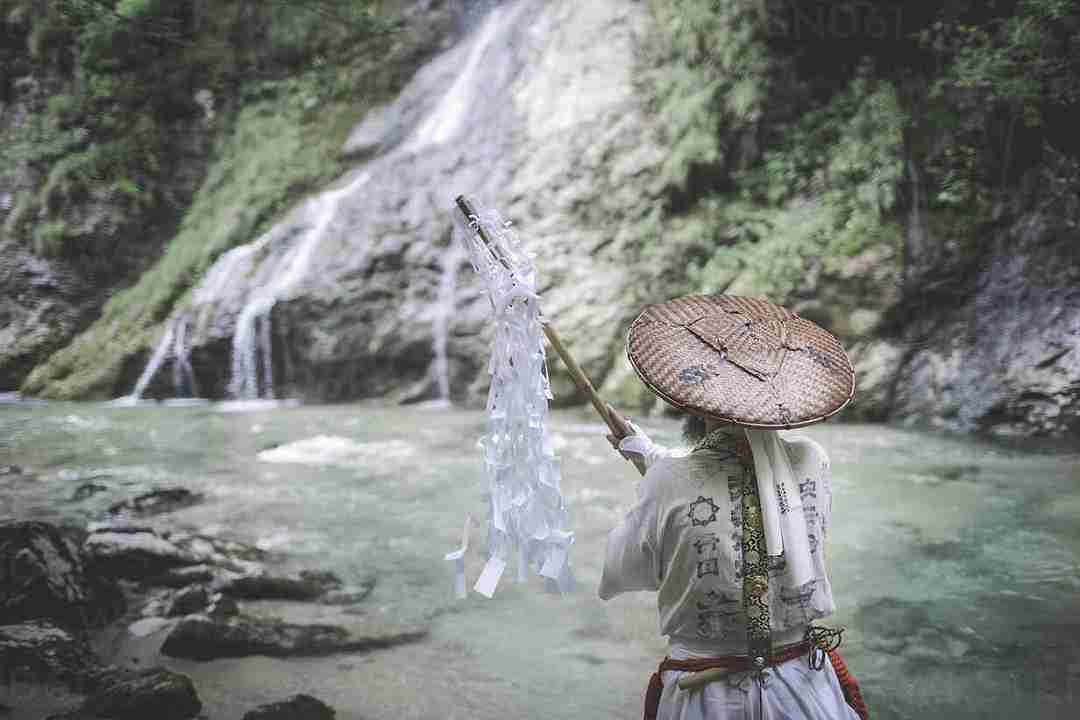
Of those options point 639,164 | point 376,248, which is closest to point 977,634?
point 639,164

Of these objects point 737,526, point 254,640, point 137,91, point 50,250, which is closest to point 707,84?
point 254,640

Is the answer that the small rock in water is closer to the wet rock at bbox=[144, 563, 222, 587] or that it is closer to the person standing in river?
the wet rock at bbox=[144, 563, 222, 587]

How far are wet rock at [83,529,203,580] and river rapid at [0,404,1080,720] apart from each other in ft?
1.96

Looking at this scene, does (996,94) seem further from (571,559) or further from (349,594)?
(349,594)

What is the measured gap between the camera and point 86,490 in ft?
18.6

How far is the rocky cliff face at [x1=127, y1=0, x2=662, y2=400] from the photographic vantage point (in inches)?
414

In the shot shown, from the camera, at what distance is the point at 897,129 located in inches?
351

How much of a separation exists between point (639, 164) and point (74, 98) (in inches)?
421

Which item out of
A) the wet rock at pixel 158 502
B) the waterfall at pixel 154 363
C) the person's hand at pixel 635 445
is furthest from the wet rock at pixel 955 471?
the waterfall at pixel 154 363

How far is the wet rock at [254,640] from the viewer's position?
3.13 m

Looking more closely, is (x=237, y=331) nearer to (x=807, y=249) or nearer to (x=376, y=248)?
(x=376, y=248)

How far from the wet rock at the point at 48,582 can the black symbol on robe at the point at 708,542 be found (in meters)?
3.11

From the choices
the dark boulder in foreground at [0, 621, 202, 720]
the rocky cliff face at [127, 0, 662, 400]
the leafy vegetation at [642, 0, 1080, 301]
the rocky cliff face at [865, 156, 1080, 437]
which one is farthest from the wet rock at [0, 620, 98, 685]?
the leafy vegetation at [642, 0, 1080, 301]

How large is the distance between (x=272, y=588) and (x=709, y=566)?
306 centimetres
